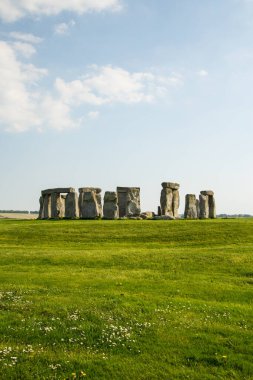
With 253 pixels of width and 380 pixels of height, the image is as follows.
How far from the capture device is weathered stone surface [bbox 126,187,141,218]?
162 feet

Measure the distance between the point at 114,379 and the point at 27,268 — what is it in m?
14.0

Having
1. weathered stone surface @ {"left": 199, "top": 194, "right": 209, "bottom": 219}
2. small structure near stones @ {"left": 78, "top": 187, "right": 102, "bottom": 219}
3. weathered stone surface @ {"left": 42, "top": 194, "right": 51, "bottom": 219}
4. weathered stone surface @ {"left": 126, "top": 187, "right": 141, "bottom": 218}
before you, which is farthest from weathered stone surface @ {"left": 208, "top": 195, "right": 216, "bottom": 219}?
weathered stone surface @ {"left": 42, "top": 194, "right": 51, "bottom": 219}

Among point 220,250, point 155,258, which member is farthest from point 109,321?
point 220,250

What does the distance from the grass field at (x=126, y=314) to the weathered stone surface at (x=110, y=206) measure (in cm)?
Result: 1890

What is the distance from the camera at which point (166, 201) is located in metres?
51.2

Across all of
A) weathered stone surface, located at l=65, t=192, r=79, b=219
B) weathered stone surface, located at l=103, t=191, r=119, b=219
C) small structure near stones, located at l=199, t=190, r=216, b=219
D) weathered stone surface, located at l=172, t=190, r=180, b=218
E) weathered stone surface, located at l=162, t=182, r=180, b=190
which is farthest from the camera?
weathered stone surface, located at l=172, t=190, r=180, b=218

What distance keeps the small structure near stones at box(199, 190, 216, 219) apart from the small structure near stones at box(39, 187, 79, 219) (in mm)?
14931

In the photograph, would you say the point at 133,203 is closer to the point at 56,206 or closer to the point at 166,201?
the point at 166,201

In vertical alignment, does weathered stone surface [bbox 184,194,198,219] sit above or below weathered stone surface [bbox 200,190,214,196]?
below

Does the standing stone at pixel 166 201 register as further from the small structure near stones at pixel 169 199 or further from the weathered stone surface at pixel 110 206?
the weathered stone surface at pixel 110 206

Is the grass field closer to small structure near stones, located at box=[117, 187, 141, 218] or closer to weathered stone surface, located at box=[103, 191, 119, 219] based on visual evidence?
weathered stone surface, located at box=[103, 191, 119, 219]

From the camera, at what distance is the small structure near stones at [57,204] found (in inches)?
1966

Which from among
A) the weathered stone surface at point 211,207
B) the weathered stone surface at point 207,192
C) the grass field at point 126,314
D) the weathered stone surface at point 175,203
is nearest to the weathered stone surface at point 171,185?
the weathered stone surface at point 175,203

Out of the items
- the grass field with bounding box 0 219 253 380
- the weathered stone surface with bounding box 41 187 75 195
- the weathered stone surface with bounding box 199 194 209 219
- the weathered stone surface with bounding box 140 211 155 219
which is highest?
the weathered stone surface with bounding box 41 187 75 195
